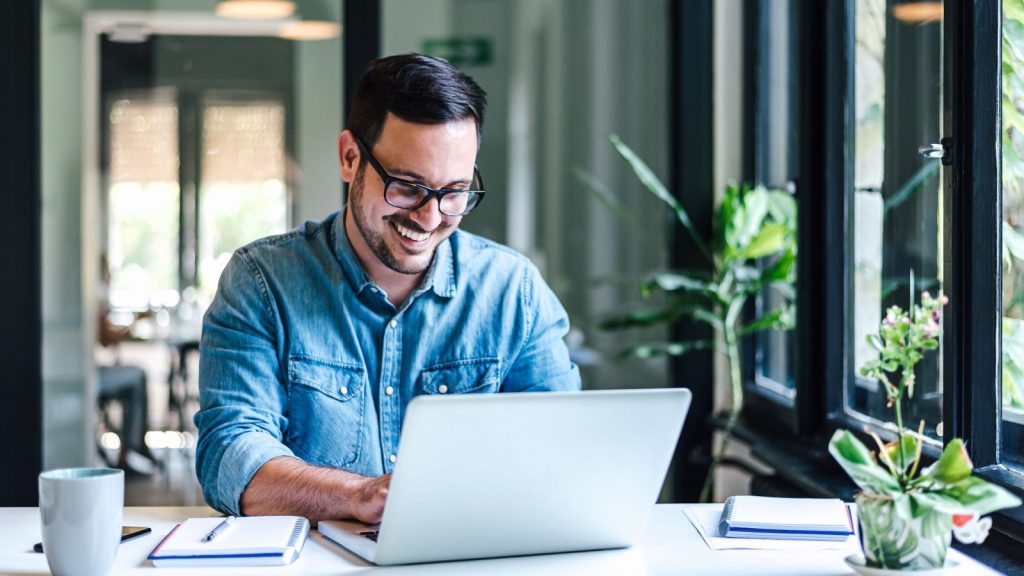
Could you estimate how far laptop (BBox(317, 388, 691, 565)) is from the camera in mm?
1232

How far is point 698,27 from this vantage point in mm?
3512

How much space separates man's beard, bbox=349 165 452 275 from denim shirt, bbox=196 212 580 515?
4 centimetres

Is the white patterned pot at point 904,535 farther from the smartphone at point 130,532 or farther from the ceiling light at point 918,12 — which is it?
the ceiling light at point 918,12

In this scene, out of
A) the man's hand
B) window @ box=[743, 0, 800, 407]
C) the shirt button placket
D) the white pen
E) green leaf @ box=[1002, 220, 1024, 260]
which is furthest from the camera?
window @ box=[743, 0, 800, 407]

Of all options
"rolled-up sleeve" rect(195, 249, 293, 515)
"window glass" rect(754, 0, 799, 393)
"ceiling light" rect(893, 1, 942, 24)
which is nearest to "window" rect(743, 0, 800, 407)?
"window glass" rect(754, 0, 799, 393)

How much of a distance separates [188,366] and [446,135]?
74.6 inches

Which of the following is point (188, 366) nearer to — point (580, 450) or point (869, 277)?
point (869, 277)

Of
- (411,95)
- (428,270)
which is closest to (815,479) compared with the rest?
(428,270)

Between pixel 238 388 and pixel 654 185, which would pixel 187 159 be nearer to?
pixel 654 185

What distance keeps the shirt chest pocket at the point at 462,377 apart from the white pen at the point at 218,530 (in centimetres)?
57

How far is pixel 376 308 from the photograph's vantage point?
1964mm

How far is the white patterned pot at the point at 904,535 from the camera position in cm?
121

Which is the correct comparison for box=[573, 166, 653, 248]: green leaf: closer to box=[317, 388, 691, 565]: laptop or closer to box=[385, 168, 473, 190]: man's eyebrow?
box=[385, 168, 473, 190]: man's eyebrow

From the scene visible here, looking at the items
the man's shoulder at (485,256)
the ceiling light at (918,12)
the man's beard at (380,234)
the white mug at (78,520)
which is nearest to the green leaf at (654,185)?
the ceiling light at (918,12)
